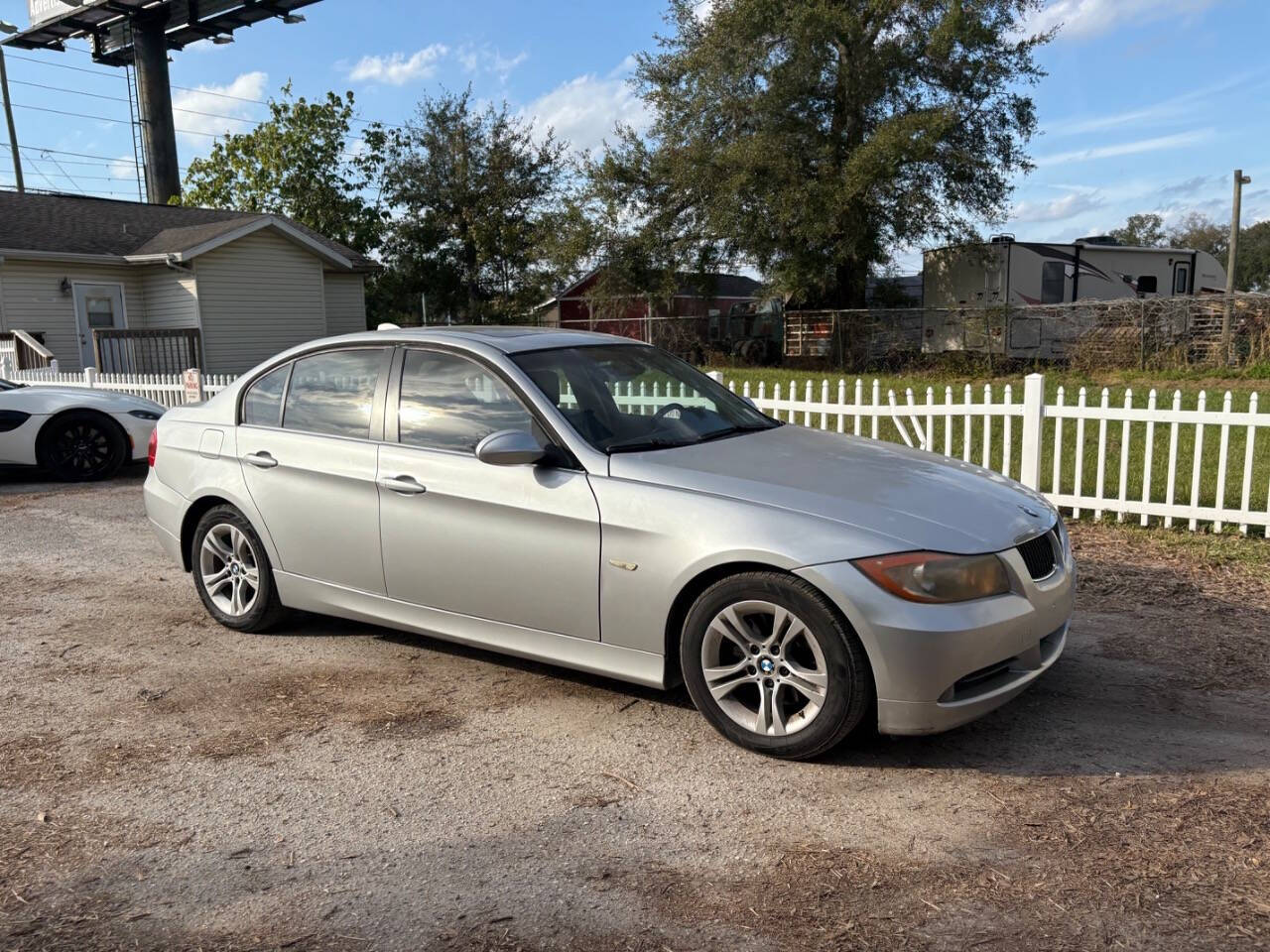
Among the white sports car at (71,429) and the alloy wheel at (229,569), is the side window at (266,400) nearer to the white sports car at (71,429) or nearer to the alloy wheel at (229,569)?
the alloy wheel at (229,569)

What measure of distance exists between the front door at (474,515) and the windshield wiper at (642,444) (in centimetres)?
21

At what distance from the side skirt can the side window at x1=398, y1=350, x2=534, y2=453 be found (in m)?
0.76

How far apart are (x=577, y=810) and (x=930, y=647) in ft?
4.29

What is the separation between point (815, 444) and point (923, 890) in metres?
2.22

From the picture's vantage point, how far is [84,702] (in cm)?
439

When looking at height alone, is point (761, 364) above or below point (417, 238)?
below

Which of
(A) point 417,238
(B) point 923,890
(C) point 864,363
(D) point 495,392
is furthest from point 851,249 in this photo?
(B) point 923,890

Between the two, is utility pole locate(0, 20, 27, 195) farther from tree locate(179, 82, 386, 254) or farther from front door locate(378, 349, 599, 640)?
front door locate(378, 349, 599, 640)

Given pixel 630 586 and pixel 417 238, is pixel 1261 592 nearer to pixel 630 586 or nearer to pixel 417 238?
pixel 630 586

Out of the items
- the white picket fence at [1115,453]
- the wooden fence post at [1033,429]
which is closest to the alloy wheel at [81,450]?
the white picket fence at [1115,453]

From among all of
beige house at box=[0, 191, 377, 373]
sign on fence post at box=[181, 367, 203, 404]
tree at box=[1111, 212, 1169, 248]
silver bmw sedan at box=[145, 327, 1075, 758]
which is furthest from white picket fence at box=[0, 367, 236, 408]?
tree at box=[1111, 212, 1169, 248]

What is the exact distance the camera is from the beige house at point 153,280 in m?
21.5

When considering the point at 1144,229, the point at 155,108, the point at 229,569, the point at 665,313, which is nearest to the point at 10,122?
the point at 155,108

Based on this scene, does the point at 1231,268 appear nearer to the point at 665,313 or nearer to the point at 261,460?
the point at 665,313
